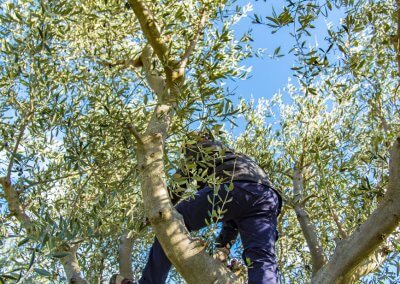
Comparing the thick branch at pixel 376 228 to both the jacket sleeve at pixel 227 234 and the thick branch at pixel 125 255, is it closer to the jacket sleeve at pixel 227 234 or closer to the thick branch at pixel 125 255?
the jacket sleeve at pixel 227 234

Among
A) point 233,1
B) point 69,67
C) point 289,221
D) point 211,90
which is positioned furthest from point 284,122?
point 211,90

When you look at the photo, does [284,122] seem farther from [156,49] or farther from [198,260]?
[198,260]

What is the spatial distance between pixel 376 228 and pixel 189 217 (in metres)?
1.56

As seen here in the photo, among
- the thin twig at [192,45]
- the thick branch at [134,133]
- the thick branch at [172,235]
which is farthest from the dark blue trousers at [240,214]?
the thin twig at [192,45]

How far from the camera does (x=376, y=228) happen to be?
3.19 meters

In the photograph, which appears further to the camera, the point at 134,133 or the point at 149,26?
the point at 149,26

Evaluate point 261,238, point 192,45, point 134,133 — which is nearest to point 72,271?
point 134,133

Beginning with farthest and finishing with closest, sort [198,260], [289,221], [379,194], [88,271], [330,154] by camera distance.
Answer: [289,221] < [330,154] < [88,271] < [379,194] < [198,260]

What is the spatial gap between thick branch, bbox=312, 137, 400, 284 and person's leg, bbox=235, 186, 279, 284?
22.4 inches

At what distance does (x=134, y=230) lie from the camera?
445 centimetres

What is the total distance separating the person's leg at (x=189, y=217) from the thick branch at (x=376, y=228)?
109cm

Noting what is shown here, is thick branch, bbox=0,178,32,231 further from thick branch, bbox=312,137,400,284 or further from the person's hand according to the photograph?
thick branch, bbox=312,137,400,284

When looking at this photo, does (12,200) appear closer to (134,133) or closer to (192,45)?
(134,133)

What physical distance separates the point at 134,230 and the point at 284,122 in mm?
4237
